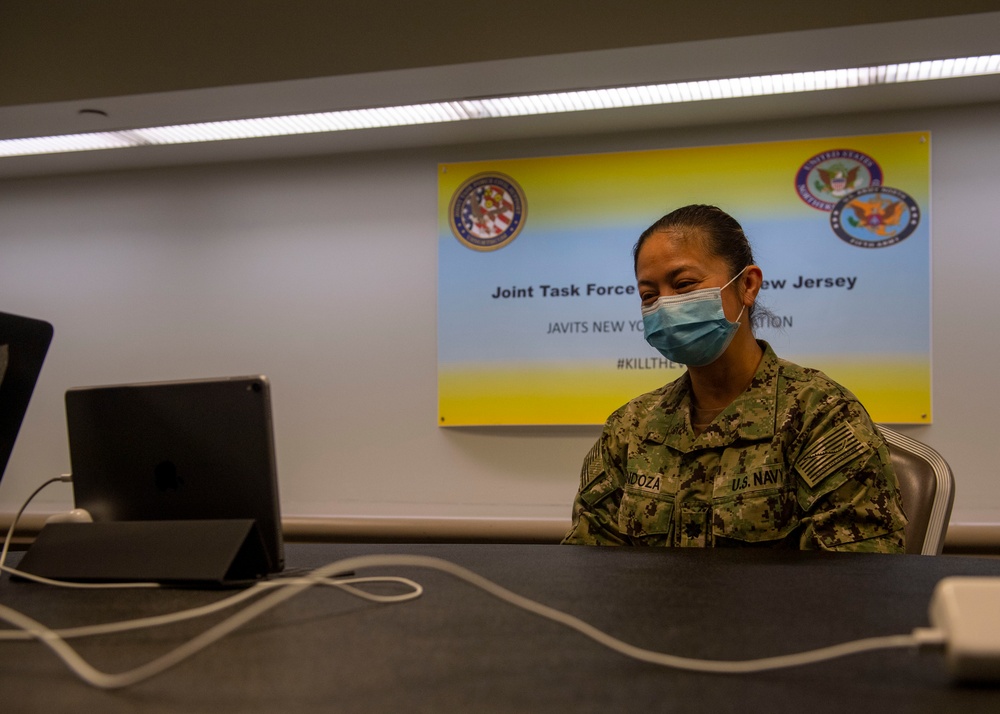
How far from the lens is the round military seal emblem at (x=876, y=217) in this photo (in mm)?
2742

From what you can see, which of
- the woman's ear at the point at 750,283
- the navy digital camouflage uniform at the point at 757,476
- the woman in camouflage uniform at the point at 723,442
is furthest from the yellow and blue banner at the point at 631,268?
the navy digital camouflage uniform at the point at 757,476

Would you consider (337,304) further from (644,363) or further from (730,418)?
(730,418)

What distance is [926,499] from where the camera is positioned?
4.76 feet

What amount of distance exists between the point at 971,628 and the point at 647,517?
109 cm

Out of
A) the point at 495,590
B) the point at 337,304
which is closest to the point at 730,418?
the point at 495,590

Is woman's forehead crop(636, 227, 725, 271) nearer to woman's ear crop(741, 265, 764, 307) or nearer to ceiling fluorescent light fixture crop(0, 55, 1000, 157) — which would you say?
woman's ear crop(741, 265, 764, 307)

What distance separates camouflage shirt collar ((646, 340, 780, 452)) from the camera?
1589mm

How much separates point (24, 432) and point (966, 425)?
3971mm

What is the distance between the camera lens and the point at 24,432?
3494 millimetres

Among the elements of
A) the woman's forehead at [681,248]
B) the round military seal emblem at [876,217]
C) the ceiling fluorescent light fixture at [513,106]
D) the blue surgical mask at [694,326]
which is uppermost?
the ceiling fluorescent light fixture at [513,106]

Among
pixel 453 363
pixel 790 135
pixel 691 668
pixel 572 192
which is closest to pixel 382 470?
pixel 453 363

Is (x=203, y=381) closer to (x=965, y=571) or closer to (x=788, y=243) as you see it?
(x=965, y=571)

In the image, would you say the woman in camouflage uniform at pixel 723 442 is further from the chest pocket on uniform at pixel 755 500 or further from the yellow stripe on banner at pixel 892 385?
the yellow stripe on banner at pixel 892 385

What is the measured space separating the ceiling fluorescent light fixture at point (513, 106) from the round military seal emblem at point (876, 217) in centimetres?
42
